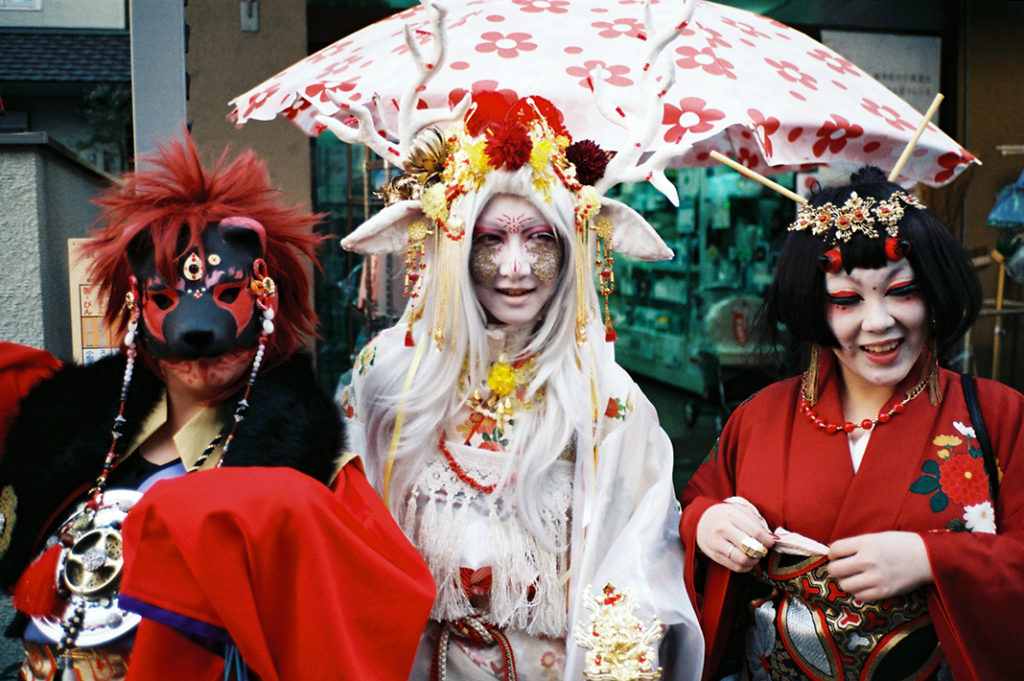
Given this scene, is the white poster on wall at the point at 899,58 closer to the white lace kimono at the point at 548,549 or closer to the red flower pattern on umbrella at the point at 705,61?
the red flower pattern on umbrella at the point at 705,61

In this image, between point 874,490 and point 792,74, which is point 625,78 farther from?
point 874,490

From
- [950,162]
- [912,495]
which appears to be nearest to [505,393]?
[912,495]

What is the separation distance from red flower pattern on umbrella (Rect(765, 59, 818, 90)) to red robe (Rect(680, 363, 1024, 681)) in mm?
1053

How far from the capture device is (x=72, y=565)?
1.83m

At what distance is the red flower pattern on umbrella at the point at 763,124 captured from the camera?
8.44ft

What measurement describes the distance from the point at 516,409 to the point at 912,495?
0.91 m

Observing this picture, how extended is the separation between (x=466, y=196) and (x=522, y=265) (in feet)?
0.68

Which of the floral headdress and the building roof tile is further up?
the building roof tile

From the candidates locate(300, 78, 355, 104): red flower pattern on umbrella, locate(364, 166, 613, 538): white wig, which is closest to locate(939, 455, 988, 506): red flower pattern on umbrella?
locate(364, 166, 613, 538): white wig

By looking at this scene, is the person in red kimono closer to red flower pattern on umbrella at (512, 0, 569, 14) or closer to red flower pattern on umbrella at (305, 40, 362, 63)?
red flower pattern on umbrella at (512, 0, 569, 14)

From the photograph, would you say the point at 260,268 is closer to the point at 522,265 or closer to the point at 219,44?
the point at 522,265

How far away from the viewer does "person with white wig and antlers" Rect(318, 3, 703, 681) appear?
2.18m

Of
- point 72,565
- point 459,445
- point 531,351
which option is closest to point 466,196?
point 531,351

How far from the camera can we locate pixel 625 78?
105 inches
